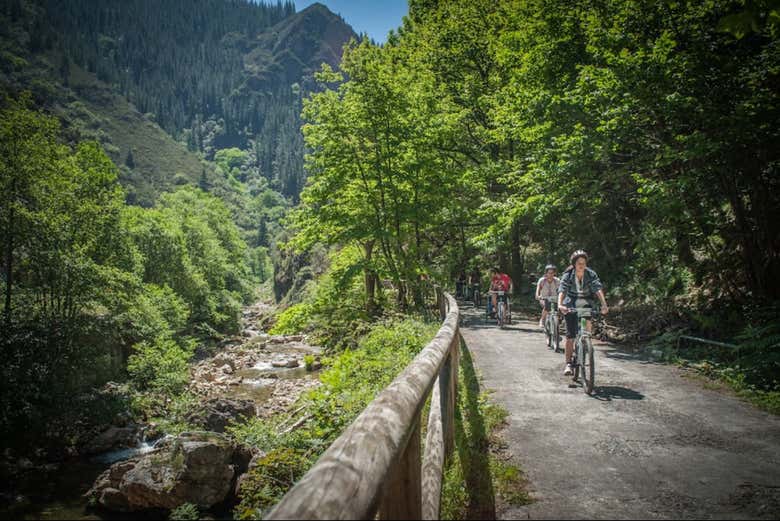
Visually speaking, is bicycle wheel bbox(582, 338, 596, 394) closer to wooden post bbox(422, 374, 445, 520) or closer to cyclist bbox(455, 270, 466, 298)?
wooden post bbox(422, 374, 445, 520)

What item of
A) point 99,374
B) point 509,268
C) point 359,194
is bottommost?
point 99,374

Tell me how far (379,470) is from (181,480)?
9.61 metres

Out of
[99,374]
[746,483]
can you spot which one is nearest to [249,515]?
[746,483]

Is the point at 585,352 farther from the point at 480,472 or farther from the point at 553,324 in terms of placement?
the point at 553,324

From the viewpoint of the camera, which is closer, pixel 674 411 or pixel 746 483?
pixel 746 483

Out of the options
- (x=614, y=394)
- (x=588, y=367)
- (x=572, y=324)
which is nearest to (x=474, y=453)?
(x=588, y=367)

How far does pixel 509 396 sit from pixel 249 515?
4.00 m

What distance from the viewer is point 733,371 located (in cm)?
842

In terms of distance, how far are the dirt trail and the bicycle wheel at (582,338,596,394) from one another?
0.67 ft

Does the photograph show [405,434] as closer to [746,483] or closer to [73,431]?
[746,483]

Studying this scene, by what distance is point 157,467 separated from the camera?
32.4 feet

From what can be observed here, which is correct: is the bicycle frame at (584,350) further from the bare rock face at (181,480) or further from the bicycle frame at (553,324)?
the bare rock face at (181,480)

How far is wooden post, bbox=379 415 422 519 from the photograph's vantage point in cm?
184

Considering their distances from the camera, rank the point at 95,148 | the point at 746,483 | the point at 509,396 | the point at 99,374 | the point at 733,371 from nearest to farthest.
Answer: the point at 746,483 < the point at 509,396 < the point at 733,371 < the point at 99,374 < the point at 95,148
